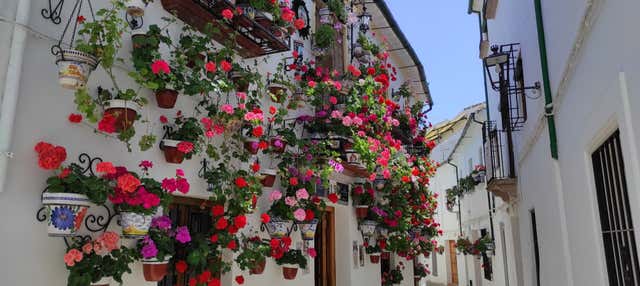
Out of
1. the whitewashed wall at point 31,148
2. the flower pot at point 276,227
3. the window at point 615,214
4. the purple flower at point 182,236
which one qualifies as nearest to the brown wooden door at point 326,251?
the flower pot at point 276,227

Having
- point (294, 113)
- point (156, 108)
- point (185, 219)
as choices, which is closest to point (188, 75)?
point (156, 108)

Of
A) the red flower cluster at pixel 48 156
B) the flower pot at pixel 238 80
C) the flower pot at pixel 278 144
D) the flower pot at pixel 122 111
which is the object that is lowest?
the red flower cluster at pixel 48 156

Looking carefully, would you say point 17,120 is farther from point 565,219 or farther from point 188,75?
point 565,219

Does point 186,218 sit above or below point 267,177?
below

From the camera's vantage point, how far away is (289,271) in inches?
235

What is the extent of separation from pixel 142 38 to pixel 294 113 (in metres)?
3.27

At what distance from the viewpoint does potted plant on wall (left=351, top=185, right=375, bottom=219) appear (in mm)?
8352

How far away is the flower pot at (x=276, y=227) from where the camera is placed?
578 centimetres

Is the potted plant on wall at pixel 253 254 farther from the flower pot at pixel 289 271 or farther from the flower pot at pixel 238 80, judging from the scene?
the flower pot at pixel 238 80

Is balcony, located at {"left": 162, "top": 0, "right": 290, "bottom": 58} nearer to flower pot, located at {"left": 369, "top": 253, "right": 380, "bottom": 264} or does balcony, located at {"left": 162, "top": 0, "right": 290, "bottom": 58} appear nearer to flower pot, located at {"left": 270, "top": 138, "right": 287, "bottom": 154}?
flower pot, located at {"left": 270, "top": 138, "right": 287, "bottom": 154}

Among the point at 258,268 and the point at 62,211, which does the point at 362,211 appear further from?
the point at 62,211

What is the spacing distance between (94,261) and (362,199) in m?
5.50

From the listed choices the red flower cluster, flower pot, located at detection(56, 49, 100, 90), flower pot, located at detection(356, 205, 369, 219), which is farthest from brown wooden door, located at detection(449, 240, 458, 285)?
the red flower cluster

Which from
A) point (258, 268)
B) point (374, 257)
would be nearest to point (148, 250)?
point (258, 268)
